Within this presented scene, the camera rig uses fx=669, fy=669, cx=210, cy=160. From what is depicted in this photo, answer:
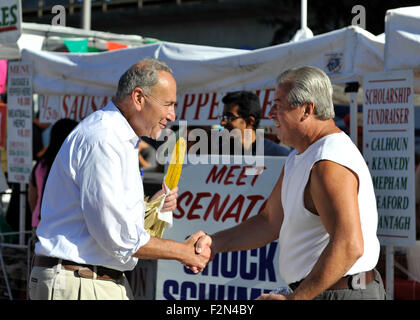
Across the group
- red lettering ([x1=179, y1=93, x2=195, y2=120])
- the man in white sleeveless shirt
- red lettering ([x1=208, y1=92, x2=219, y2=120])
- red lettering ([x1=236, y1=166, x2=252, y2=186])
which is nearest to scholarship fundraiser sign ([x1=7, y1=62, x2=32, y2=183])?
red lettering ([x1=179, y1=93, x2=195, y2=120])

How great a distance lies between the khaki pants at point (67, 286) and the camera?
2.92 metres

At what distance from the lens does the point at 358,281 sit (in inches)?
109

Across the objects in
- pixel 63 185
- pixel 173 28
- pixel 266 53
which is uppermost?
pixel 266 53

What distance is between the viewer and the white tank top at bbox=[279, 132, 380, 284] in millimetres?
2713

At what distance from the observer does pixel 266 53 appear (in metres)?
5.07

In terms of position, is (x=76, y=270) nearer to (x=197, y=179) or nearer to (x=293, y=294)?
(x=293, y=294)

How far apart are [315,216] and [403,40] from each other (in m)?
1.91

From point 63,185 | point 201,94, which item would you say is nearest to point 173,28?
point 201,94

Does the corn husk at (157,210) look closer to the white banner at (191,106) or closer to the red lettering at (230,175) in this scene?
the red lettering at (230,175)

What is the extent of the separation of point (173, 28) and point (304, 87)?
70.9 ft

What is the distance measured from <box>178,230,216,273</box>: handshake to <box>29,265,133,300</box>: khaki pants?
16.1 inches

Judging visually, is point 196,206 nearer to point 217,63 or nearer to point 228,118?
point 228,118

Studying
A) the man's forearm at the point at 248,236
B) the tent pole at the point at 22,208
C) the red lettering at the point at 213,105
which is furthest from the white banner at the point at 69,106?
the man's forearm at the point at 248,236

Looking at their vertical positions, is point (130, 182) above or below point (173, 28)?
above
